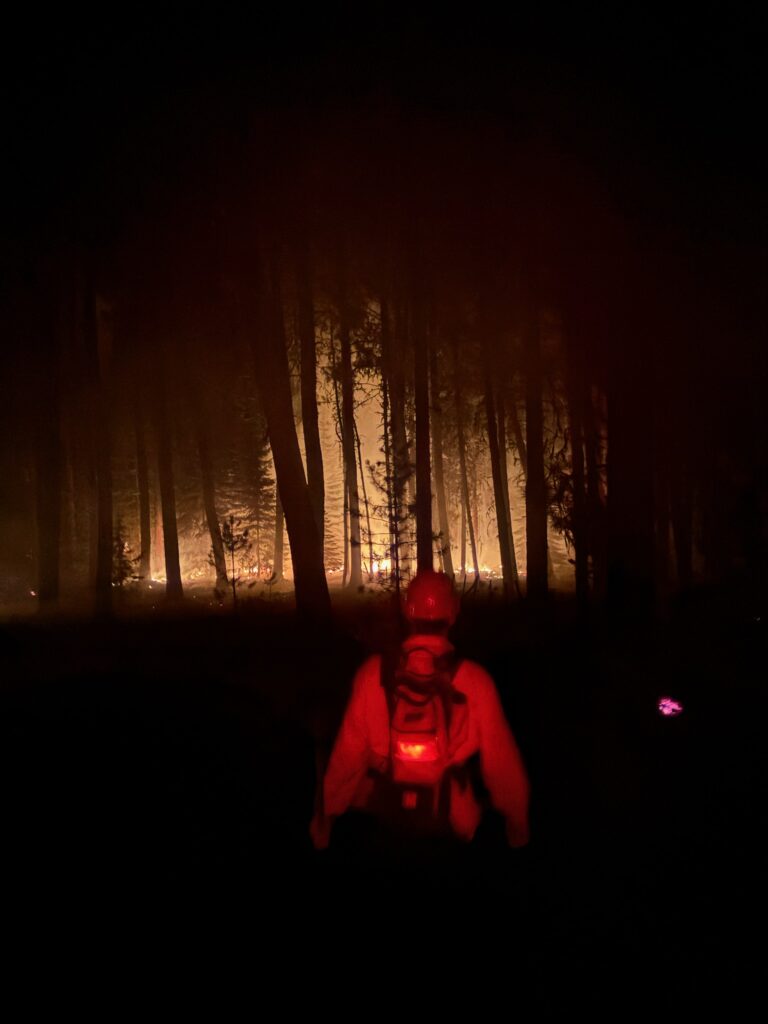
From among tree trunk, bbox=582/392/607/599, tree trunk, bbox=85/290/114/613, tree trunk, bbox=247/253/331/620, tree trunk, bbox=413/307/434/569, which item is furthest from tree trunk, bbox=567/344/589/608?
tree trunk, bbox=85/290/114/613

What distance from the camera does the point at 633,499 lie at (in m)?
13.7

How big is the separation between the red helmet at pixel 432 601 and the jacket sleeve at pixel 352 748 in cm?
29

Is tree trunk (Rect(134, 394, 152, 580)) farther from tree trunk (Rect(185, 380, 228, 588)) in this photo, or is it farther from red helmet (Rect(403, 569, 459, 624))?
red helmet (Rect(403, 569, 459, 624))

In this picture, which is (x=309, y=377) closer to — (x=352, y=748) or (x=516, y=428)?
(x=516, y=428)

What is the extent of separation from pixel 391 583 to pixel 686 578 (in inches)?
318

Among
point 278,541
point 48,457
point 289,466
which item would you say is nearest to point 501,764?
point 289,466

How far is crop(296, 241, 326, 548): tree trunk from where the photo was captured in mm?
19094

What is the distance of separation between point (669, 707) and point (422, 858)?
5384 millimetres

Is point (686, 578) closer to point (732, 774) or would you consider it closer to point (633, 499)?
point (633, 499)

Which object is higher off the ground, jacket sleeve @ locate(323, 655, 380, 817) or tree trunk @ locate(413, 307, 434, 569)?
tree trunk @ locate(413, 307, 434, 569)

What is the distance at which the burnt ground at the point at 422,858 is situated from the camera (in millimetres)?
4051

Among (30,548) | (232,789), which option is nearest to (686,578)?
(232,789)

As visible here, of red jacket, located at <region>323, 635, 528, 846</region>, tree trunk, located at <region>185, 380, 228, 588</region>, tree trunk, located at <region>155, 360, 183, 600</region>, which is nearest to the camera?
red jacket, located at <region>323, 635, 528, 846</region>

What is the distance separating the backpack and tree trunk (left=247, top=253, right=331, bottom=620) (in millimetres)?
11773
